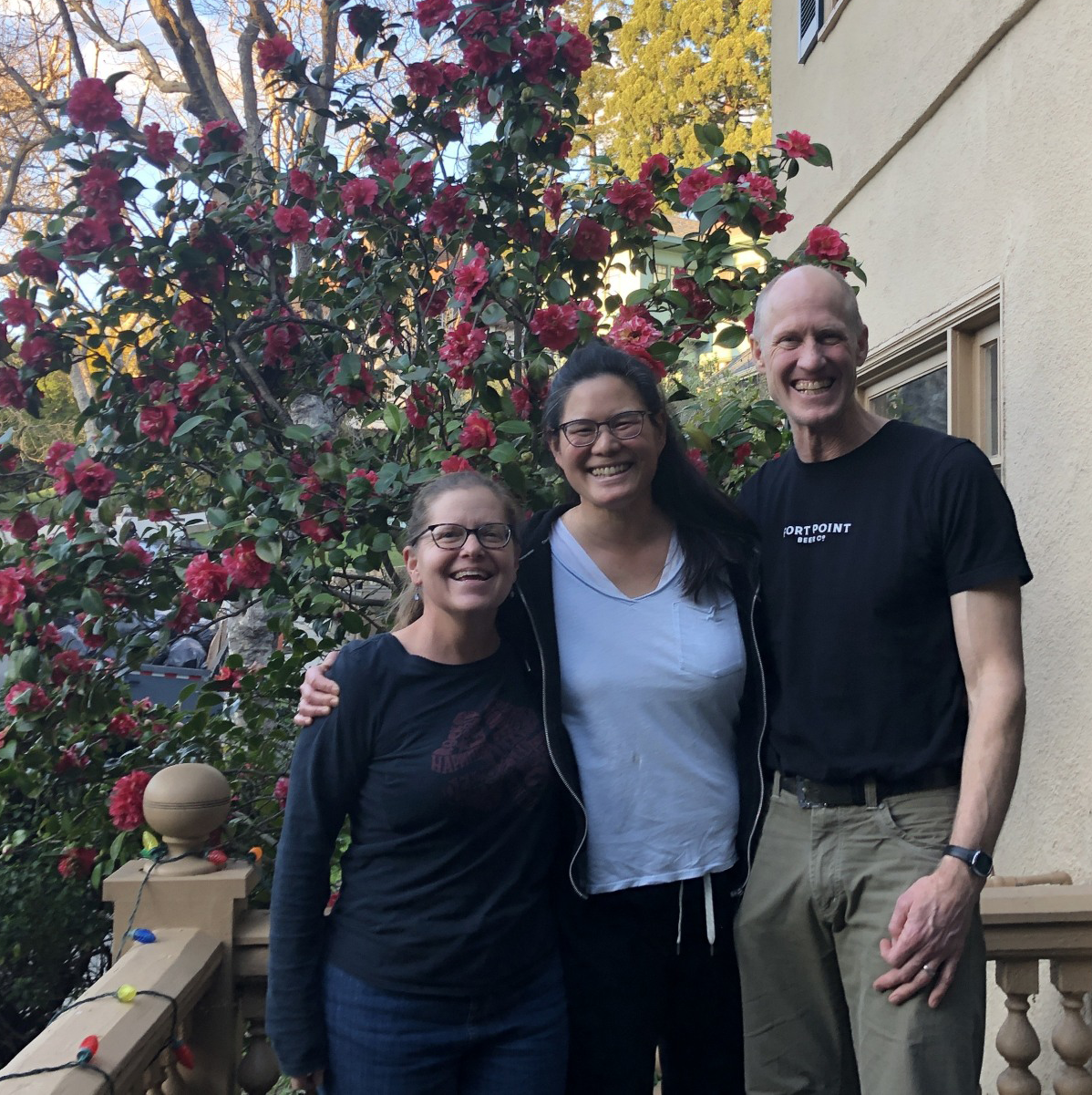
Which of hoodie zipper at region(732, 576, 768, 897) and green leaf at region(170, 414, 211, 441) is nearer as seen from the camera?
hoodie zipper at region(732, 576, 768, 897)

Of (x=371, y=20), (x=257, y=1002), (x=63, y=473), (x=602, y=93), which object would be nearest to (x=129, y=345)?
(x=63, y=473)

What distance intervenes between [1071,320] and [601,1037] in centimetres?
219

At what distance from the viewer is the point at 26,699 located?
2959 millimetres

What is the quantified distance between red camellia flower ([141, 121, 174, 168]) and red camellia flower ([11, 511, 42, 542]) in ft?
3.72

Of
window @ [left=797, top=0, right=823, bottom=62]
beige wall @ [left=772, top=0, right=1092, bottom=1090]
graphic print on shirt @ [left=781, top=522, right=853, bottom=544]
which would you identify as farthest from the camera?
window @ [left=797, top=0, right=823, bottom=62]

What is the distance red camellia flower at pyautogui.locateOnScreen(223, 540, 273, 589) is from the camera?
2752 millimetres

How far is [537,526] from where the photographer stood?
2.20 metres

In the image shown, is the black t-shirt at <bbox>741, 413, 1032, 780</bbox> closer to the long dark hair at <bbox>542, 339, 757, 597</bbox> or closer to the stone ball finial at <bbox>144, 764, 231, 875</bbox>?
the long dark hair at <bbox>542, 339, 757, 597</bbox>

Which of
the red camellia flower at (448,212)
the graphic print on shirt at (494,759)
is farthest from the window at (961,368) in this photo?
the graphic print on shirt at (494,759)

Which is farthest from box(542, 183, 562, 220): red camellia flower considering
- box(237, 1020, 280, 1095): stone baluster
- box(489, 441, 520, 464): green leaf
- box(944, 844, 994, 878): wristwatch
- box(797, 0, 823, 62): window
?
box(797, 0, 823, 62): window

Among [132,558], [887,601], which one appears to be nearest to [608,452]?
[887,601]

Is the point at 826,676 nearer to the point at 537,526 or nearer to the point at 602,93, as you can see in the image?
the point at 537,526

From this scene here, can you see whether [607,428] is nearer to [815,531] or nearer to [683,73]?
[815,531]

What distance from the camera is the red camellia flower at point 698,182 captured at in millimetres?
2936
